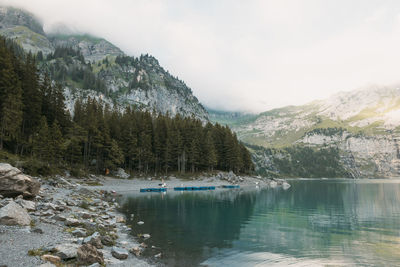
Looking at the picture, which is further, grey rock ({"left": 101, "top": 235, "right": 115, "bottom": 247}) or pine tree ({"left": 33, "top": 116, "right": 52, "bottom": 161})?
pine tree ({"left": 33, "top": 116, "right": 52, "bottom": 161})

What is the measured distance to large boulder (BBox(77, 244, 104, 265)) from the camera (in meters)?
11.9

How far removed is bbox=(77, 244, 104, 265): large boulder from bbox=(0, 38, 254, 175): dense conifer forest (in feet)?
133

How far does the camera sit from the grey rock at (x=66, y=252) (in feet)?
38.4

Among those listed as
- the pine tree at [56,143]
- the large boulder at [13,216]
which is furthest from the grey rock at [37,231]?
the pine tree at [56,143]

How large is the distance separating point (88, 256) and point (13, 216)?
648cm

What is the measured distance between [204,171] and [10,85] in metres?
73.8

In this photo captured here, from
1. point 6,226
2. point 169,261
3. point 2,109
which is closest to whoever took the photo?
point 6,226

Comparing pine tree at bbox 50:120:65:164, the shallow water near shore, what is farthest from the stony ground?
pine tree at bbox 50:120:65:164

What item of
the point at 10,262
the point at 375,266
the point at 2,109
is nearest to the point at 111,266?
the point at 10,262

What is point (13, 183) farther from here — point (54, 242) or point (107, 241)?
point (54, 242)

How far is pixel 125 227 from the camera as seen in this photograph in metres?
25.1

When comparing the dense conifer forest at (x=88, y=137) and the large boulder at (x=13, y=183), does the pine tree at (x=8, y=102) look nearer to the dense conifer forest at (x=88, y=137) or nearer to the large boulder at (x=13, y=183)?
the dense conifer forest at (x=88, y=137)

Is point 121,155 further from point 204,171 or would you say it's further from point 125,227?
point 125,227

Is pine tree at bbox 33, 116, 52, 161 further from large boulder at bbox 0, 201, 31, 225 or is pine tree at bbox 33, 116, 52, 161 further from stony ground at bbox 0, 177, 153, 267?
large boulder at bbox 0, 201, 31, 225
